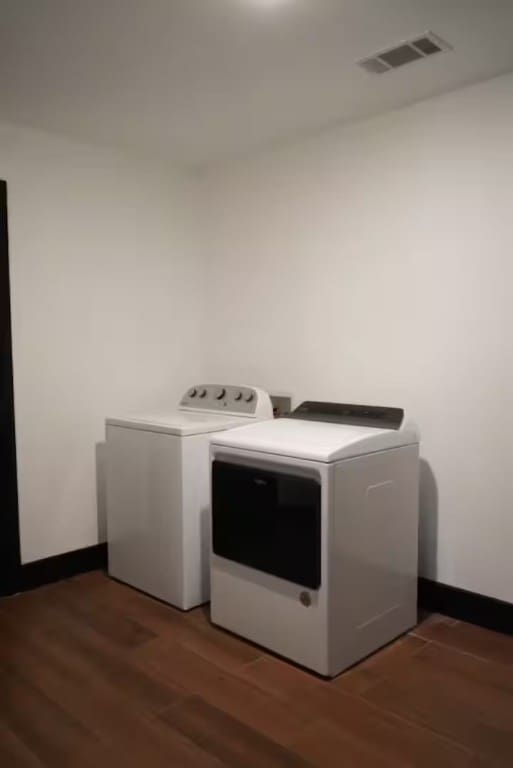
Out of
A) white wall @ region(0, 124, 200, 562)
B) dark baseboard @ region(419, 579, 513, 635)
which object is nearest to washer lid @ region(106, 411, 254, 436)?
white wall @ region(0, 124, 200, 562)

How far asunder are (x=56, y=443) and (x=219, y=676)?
4.65ft

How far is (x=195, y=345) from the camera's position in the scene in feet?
12.0

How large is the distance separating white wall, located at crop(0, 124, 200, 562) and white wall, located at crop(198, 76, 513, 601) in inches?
21.9

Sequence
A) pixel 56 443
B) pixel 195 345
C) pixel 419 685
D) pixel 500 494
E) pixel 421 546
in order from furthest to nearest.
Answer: pixel 195 345, pixel 56 443, pixel 421 546, pixel 500 494, pixel 419 685

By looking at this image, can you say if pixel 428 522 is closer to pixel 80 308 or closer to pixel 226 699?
pixel 226 699

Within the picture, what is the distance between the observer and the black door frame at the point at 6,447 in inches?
110

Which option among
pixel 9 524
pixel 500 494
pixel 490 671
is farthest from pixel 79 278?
pixel 490 671

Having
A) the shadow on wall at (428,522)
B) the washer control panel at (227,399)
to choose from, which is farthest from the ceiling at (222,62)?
the shadow on wall at (428,522)

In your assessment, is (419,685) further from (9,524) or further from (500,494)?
(9,524)

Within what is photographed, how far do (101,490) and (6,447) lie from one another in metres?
0.58

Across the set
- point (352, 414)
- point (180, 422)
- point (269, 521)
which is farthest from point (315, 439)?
point (180, 422)

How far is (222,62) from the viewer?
87.3 inches

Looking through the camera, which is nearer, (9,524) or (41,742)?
(41,742)

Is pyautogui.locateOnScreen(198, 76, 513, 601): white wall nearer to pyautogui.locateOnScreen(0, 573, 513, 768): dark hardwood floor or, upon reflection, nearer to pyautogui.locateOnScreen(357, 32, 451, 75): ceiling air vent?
pyautogui.locateOnScreen(357, 32, 451, 75): ceiling air vent
